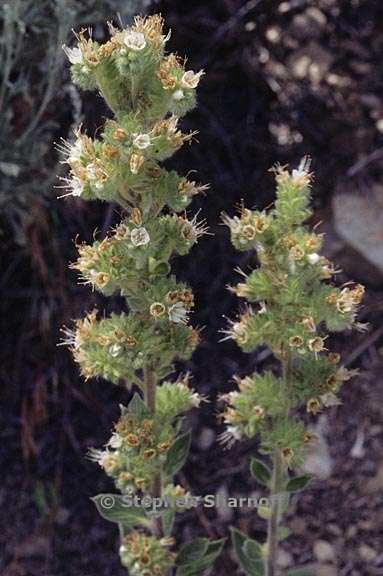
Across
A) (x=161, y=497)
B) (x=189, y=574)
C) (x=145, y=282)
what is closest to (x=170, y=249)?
(x=145, y=282)

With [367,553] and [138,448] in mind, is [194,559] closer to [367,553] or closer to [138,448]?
[138,448]

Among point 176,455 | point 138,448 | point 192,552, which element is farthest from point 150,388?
point 192,552

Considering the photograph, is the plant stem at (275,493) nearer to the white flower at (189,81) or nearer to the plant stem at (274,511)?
the plant stem at (274,511)

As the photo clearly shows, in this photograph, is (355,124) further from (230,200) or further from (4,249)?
(4,249)

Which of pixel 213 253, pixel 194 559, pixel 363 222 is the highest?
pixel 213 253

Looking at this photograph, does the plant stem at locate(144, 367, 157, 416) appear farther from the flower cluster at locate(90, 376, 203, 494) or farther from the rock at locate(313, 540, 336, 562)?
the rock at locate(313, 540, 336, 562)

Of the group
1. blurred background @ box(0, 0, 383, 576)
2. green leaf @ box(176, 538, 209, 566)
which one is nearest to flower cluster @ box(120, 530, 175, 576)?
green leaf @ box(176, 538, 209, 566)

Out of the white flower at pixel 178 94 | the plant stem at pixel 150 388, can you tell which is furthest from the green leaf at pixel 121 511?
the white flower at pixel 178 94

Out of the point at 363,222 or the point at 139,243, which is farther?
the point at 363,222
